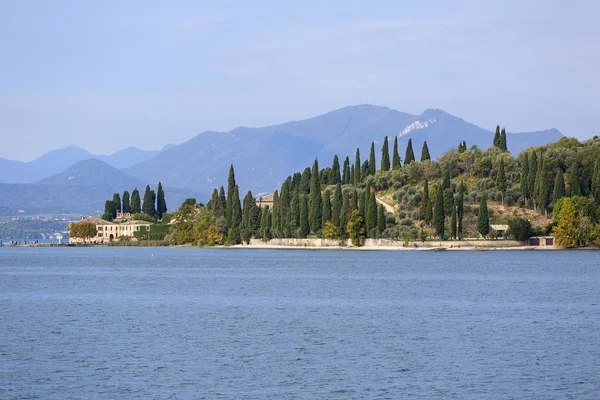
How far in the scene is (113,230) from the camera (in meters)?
174

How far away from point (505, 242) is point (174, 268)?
137ft

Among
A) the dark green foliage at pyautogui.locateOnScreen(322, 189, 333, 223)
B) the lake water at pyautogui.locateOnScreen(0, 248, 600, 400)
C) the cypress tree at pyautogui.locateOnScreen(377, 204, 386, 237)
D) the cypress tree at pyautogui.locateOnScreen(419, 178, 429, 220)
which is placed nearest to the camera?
the lake water at pyautogui.locateOnScreen(0, 248, 600, 400)

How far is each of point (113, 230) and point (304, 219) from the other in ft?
215

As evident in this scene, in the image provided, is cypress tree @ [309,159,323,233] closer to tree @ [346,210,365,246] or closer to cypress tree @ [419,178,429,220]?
tree @ [346,210,365,246]

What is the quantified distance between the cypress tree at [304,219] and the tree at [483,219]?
71.6 feet

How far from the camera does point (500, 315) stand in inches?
1679

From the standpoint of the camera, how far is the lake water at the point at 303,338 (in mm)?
26469

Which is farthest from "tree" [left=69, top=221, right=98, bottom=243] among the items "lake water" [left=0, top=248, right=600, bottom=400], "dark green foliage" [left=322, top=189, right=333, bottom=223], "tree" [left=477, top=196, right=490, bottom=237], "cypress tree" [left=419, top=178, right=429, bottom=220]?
"lake water" [left=0, top=248, right=600, bottom=400]

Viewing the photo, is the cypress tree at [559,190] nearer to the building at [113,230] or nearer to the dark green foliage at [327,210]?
the dark green foliage at [327,210]

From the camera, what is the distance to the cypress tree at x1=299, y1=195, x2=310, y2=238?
118 meters

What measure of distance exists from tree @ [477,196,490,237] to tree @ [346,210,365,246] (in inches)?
526

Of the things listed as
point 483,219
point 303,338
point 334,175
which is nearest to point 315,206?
point 483,219

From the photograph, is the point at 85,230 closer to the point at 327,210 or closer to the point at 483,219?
the point at 327,210

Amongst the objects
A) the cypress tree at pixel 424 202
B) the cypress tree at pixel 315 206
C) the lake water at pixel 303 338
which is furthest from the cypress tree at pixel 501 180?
the lake water at pixel 303 338
